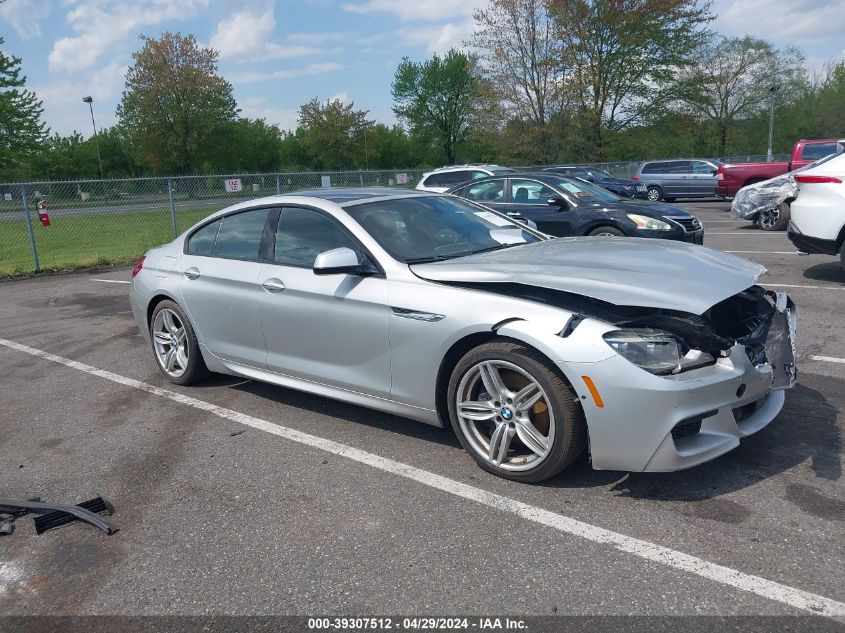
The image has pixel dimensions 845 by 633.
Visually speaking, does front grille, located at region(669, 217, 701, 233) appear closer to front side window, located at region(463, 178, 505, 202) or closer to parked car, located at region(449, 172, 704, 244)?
parked car, located at region(449, 172, 704, 244)

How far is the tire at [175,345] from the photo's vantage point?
5527 millimetres

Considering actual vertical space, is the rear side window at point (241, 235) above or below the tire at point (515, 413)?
above

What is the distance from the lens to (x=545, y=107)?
1544 inches

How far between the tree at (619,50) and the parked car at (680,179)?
15.0 m

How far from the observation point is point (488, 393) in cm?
373

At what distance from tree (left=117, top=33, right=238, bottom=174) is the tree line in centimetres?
8

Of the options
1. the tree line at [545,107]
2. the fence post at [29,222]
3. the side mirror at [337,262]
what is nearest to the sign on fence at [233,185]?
the fence post at [29,222]

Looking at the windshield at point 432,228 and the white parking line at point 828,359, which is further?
the white parking line at point 828,359

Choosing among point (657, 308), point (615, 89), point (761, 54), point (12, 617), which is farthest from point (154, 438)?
point (761, 54)

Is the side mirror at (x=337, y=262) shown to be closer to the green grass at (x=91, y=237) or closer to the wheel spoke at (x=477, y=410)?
the wheel spoke at (x=477, y=410)

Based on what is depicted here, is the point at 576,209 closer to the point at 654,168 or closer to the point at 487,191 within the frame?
the point at 487,191

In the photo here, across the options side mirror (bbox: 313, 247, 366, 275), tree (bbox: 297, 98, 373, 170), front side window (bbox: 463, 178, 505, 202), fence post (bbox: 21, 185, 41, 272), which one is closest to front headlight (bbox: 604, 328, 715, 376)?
side mirror (bbox: 313, 247, 366, 275)

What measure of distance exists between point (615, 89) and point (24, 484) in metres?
41.6

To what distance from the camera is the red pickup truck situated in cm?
1998
